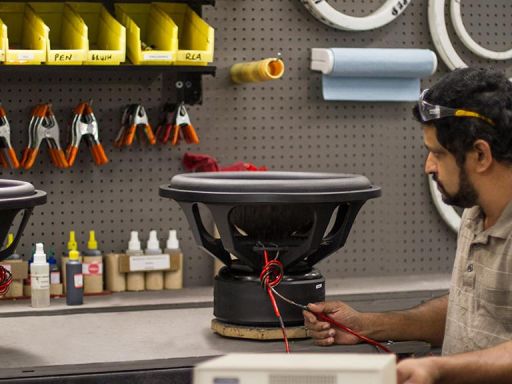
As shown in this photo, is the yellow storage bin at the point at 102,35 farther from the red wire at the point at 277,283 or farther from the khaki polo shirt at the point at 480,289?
the khaki polo shirt at the point at 480,289

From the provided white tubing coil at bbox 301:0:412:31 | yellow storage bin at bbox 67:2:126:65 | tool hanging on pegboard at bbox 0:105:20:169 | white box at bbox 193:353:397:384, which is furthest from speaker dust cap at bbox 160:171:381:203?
white tubing coil at bbox 301:0:412:31

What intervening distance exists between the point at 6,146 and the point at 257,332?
1119 millimetres

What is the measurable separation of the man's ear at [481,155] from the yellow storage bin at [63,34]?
4.50ft

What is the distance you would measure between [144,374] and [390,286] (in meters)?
1.37

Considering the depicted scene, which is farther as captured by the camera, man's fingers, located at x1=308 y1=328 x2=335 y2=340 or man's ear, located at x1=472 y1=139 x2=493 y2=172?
man's fingers, located at x1=308 y1=328 x2=335 y2=340

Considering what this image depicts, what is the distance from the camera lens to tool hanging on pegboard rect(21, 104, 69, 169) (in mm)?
3258

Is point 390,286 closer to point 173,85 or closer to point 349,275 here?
point 349,275

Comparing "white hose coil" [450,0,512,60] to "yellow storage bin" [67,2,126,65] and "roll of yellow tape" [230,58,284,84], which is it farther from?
"yellow storage bin" [67,2,126,65]

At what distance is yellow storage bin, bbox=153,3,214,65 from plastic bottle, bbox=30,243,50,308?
0.76 metres

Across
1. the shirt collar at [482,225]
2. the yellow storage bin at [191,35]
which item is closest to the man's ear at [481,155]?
the shirt collar at [482,225]

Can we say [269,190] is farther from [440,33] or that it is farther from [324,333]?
[440,33]

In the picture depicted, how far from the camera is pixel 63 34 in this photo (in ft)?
10.8

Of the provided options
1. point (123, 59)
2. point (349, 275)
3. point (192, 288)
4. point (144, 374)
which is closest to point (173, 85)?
point (123, 59)

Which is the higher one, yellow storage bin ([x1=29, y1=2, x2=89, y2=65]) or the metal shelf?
yellow storage bin ([x1=29, y1=2, x2=89, y2=65])
